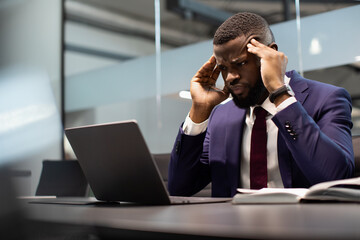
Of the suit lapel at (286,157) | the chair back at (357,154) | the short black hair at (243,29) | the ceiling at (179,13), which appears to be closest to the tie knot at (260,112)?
the suit lapel at (286,157)

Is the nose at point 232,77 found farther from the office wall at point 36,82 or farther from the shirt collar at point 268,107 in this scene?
the office wall at point 36,82

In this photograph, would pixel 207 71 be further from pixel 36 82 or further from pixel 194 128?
pixel 36 82

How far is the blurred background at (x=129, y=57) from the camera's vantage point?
2902mm

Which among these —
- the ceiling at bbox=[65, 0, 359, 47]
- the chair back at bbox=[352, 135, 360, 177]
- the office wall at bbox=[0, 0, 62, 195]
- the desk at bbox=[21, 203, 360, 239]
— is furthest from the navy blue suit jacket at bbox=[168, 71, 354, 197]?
the office wall at bbox=[0, 0, 62, 195]

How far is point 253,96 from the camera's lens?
162 cm

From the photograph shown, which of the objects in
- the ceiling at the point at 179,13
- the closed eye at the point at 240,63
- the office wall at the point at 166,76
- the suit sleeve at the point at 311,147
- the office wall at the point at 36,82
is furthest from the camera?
the office wall at the point at 36,82

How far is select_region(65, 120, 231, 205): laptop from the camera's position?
0.96m

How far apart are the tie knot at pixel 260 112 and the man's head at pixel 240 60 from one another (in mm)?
Answer: 29

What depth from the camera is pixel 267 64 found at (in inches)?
58.7

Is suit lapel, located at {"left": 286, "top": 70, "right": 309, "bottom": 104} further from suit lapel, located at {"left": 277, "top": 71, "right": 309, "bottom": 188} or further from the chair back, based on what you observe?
the chair back

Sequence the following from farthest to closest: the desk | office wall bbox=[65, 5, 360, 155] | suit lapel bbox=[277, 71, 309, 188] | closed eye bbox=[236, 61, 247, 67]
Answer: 1. office wall bbox=[65, 5, 360, 155]
2. closed eye bbox=[236, 61, 247, 67]
3. suit lapel bbox=[277, 71, 309, 188]
4. the desk

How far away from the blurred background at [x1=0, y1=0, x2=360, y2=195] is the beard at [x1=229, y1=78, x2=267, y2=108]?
1.27 m

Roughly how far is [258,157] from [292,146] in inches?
10.1

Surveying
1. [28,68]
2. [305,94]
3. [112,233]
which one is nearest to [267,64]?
[305,94]
